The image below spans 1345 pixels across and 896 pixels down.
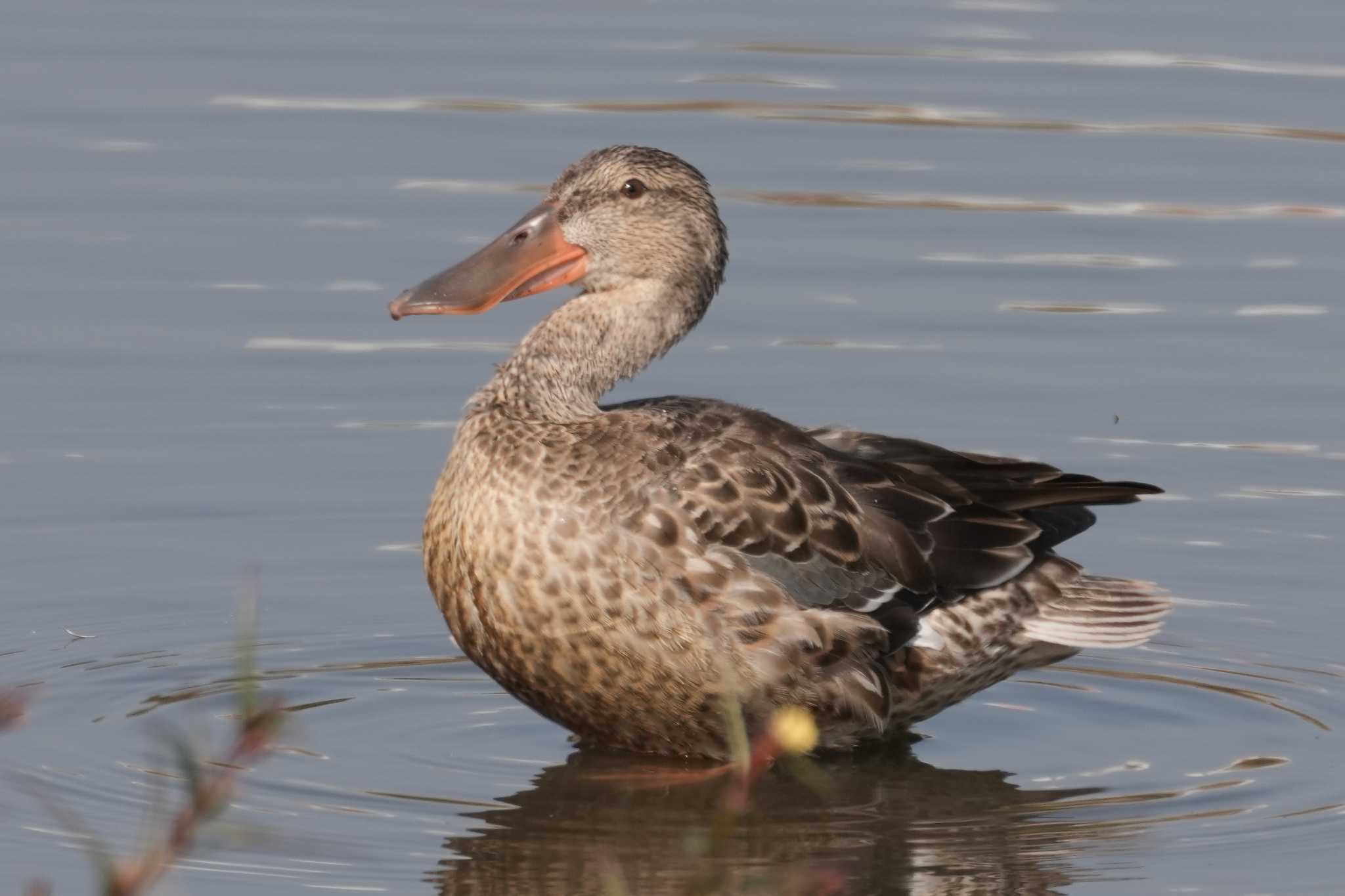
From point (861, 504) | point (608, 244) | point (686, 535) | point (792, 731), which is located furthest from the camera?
point (608, 244)

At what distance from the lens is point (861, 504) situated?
7.58 metres

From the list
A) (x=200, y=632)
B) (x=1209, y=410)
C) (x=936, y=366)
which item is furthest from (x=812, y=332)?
(x=200, y=632)

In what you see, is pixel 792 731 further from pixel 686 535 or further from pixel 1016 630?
pixel 1016 630

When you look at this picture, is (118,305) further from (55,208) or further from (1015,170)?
(1015,170)

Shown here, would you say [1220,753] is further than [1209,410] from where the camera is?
No

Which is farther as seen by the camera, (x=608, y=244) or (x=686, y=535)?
(x=608, y=244)

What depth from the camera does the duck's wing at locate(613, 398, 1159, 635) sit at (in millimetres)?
7223

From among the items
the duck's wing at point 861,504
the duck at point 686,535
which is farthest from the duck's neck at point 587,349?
the duck's wing at point 861,504

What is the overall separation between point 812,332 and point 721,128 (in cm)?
276

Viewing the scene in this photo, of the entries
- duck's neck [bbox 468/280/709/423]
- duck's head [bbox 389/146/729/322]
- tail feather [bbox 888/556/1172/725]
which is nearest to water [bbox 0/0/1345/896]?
tail feather [bbox 888/556/1172/725]

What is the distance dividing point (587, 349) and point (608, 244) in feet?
1.21

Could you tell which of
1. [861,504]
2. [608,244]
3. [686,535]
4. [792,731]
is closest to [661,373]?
[608,244]

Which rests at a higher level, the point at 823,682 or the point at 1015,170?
the point at 1015,170

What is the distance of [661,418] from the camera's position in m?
7.39
